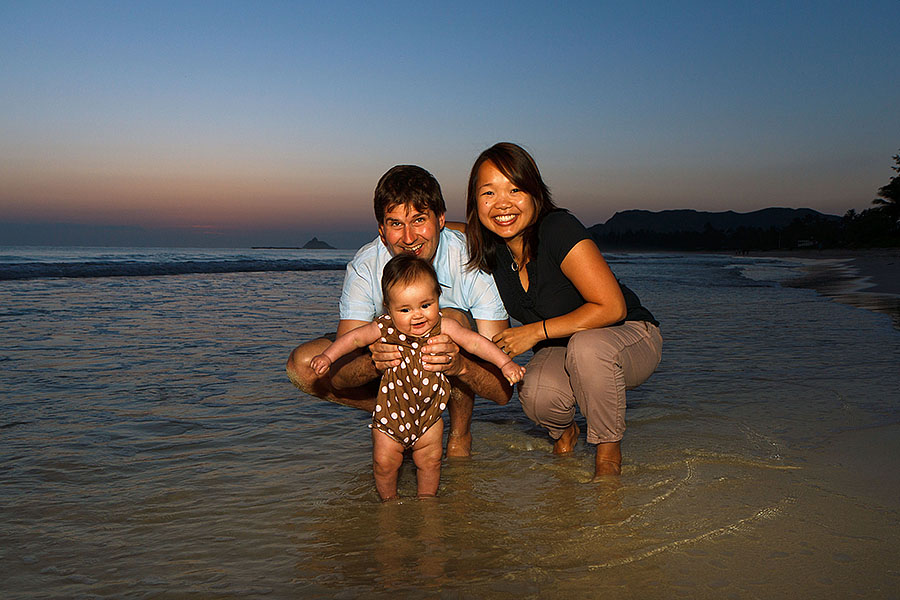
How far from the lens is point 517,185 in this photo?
118 inches

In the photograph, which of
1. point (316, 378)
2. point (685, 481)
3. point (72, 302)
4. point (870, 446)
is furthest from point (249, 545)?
point (72, 302)

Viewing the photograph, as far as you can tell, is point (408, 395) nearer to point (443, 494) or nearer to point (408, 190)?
point (443, 494)

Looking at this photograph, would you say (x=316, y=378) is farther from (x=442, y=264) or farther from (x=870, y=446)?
(x=870, y=446)

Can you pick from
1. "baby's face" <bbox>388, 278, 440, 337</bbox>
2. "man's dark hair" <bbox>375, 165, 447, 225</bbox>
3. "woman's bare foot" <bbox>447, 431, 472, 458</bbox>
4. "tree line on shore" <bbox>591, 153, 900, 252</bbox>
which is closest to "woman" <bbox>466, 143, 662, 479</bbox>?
"man's dark hair" <bbox>375, 165, 447, 225</bbox>

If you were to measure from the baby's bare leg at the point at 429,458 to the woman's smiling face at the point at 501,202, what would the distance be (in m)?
1.07

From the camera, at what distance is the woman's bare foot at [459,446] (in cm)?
328

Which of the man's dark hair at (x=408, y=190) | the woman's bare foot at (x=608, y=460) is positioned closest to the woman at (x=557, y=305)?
the woman's bare foot at (x=608, y=460)

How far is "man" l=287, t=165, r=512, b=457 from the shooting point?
3014mm

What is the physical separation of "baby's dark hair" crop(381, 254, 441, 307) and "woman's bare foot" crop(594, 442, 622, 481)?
112 cm

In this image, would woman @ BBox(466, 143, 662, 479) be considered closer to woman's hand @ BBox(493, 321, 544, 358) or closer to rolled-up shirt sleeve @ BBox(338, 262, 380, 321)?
woman's hand @ BBox(493, 321, 544, 358)

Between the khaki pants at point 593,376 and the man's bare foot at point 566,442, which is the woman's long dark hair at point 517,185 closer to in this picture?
the khaki pants at point 593,376

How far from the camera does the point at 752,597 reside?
1770mm

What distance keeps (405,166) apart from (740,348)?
4.80 meters

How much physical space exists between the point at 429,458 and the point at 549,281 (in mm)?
1134
